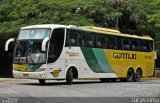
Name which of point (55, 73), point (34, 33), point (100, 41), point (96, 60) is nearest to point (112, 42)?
point (100, 41)

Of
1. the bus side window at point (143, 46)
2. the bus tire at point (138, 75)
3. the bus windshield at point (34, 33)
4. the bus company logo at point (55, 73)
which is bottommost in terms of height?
the bus tire at point (138, 75)

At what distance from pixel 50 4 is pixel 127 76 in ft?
36.2

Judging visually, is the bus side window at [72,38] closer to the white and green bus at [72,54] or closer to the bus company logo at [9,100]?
the white and green bus at [72,54]

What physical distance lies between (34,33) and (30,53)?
3.95ft

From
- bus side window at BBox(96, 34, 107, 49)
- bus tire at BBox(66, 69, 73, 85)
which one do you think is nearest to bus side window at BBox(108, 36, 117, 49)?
bus side window at BBox(96, 34, 107, 49)

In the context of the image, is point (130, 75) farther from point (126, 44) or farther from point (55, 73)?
point (55, 73)

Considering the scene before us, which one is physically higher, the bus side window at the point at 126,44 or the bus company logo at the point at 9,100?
the bus side window at the point at 126,44

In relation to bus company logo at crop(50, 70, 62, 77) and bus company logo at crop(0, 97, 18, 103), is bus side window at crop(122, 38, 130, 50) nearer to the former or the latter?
bus company logo at crop(50, 70, 62, 77)

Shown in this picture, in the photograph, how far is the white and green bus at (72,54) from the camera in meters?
24.9

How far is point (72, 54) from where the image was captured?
87.1 ft

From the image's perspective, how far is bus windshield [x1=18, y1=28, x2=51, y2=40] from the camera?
82.4ft

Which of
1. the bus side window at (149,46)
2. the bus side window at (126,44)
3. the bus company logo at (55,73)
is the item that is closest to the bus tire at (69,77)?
the bus company logo at (55,73)

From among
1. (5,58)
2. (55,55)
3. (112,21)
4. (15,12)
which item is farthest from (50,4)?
(55,55)

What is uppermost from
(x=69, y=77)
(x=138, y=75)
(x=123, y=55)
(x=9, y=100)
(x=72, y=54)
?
(x=72, y=54)
